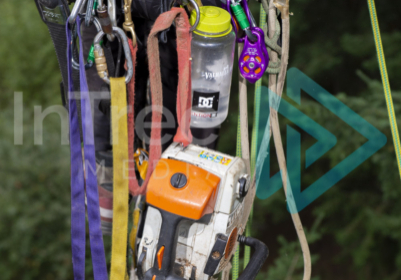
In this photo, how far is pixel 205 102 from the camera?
3.81ft

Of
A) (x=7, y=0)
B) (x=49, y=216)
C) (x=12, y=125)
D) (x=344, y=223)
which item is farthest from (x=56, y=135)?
(x=344, y=223)

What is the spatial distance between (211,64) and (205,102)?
4.5 inches

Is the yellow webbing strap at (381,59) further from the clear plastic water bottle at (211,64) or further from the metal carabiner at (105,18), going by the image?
the metal carabiner at (105,18)

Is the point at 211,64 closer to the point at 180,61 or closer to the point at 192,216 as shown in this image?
the point at 180,61

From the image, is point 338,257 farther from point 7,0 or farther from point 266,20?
point 7,0

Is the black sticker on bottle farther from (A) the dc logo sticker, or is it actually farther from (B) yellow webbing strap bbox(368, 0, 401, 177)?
(B) yellow webbing strap bbox(368, 0, 401, 177)

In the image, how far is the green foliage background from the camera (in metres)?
2.11

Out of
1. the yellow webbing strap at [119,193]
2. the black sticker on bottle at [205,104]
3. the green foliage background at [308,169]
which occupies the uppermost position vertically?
the black sticker on bottle at [205,104]

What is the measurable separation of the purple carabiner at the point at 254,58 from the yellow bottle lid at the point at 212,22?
0.25ft

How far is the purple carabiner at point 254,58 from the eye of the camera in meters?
1.08
